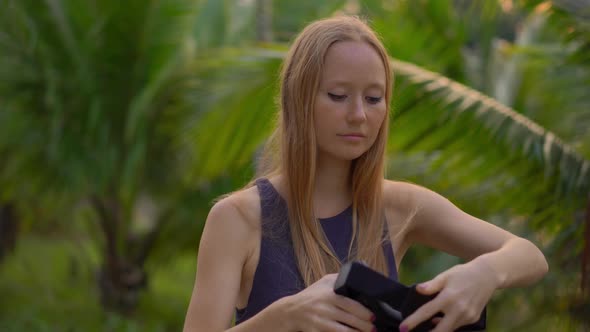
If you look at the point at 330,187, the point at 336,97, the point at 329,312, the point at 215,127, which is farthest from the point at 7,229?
the point at 329,312

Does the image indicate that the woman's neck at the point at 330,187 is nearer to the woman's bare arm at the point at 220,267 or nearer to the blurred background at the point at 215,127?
the woman's bare arm at the point at 220,267

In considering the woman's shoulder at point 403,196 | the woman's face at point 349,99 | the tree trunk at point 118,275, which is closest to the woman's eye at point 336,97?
the woman's face at point 349,99

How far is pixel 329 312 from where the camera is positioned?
152 cm

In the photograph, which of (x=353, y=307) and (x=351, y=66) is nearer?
(x=353, y=307)

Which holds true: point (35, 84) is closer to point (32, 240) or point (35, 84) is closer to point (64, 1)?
point (64, 1)

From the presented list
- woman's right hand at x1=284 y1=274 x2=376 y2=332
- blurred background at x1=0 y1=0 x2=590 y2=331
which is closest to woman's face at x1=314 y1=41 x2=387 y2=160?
woman's right hand at x1=284 y1=274 x2=376 y2=332

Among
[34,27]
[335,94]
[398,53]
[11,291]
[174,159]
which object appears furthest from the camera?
[11,291]

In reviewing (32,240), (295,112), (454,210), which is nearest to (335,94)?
(295,112)

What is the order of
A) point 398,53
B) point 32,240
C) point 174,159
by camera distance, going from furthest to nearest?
1. point 32,240
2. point 174,159
3. point 398,53

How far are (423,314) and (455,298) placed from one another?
65 mm

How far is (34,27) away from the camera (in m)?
7.76

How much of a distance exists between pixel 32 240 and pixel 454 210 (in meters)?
14.5

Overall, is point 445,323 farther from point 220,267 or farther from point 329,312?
point 220,267

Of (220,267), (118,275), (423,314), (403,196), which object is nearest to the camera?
(423,314)
